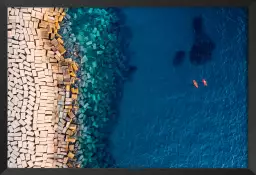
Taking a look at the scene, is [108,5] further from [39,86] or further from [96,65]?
[39,86]

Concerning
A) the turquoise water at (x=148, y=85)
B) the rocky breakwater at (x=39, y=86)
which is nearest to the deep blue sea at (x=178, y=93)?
the turquoise water at (x=148, y=85)

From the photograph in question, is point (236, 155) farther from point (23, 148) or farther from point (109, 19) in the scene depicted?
point (23, 148)

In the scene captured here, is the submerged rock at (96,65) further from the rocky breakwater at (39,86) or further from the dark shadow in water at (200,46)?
the dark shadow in water at (200,46)

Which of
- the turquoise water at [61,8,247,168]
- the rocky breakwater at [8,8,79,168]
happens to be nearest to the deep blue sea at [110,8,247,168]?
the turquoise water at [61,8,247,168]

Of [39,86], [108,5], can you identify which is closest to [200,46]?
[108,5]

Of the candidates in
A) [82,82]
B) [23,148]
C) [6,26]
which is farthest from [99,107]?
[6,26]

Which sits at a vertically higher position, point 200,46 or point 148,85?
point 200,46
